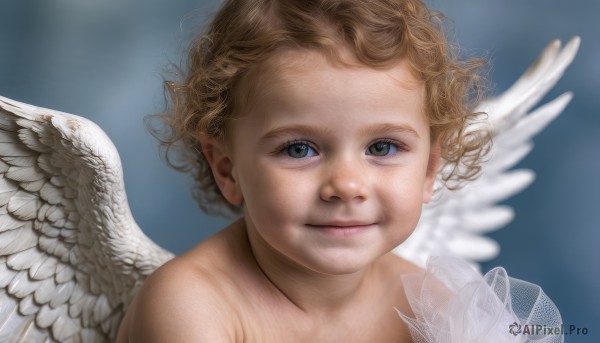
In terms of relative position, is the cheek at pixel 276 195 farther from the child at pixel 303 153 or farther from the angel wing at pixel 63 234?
the angel wing at pixel 63 234

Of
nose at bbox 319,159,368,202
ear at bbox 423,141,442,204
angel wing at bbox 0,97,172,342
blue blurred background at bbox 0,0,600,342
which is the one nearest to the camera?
nose at bbox 319,159,368,202

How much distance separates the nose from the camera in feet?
3.72

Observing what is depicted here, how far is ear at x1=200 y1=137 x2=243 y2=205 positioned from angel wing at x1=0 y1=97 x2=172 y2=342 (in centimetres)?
13

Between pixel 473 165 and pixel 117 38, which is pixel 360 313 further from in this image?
pixel 117 38

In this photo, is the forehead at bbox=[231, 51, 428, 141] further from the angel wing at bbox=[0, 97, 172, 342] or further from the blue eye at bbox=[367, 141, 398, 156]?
the angel wing at bbox=[0, 97, 172, 342]

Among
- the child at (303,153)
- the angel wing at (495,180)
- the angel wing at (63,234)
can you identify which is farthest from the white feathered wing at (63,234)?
the angel wing at (495,180)

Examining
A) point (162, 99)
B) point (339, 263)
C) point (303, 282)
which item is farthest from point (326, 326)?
point (162, 99)

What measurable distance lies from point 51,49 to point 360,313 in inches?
40.7

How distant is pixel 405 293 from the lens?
1.41 metres

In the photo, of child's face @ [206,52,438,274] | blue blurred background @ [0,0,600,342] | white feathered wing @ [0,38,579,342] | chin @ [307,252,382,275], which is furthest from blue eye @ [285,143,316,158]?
blue blurred background @ [0,0,600,342]

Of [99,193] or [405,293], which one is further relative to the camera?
[405,293]

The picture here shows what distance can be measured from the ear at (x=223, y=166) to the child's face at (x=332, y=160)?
6cm

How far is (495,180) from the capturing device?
1899mm

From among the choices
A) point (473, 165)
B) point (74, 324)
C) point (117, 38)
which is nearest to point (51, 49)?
point (117, 38)
